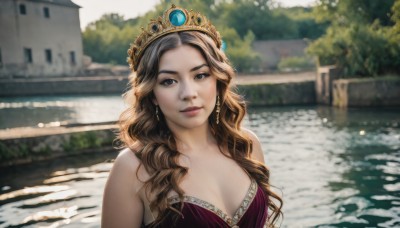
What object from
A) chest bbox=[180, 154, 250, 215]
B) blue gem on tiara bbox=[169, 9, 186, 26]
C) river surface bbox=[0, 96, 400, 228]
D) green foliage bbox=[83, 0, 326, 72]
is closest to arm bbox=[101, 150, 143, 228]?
chest bbox=[180, 154, 250, 215]

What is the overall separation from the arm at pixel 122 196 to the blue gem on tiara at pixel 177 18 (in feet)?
2.61

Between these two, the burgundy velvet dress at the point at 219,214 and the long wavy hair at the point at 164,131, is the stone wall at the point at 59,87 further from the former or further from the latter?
the burgundy velvet dress at the point at 219,214

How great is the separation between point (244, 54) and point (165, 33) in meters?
37.7

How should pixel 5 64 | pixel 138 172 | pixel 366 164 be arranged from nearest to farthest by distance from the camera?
pixel 138 172
pixel 366 164
pixel 5 64

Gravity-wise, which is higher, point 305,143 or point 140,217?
point 140,217

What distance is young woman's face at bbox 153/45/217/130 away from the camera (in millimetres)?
2289

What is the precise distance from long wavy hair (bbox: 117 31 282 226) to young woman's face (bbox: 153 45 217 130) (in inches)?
1.6

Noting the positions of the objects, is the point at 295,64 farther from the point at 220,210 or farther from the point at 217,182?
the point at 220,210

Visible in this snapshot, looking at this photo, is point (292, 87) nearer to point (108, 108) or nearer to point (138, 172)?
point (108, 108)

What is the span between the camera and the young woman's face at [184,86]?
2.29 m

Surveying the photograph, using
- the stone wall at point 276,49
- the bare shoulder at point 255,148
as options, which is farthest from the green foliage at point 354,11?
the bare shoulder at point 255,148

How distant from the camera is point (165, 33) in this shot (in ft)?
7.68

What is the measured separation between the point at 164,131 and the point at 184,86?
39 cm

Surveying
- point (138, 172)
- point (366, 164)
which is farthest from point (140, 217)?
point (366, 164)
